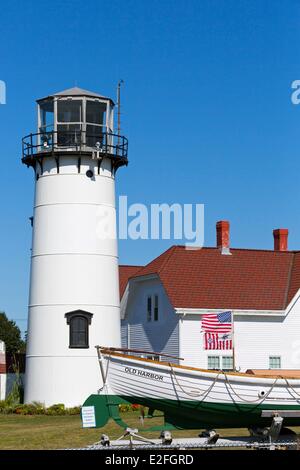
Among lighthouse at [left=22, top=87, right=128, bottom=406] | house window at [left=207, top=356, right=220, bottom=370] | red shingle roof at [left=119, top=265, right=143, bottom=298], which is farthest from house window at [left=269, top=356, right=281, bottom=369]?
red shingle roof at [left=119, top=265, right=143, bottom=298]

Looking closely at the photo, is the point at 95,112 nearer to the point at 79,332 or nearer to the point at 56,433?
the point at 79,332

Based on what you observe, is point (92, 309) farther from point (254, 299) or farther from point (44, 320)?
point (254, 299)

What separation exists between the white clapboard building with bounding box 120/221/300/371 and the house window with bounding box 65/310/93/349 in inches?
196

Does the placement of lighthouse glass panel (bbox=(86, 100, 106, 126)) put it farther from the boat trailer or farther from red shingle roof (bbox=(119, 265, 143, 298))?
the boat trailer

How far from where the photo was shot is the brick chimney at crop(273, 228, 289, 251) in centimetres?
4750

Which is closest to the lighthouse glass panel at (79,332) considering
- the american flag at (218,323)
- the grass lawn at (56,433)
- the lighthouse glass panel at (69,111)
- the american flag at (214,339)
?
the grass lawn at (56,433)

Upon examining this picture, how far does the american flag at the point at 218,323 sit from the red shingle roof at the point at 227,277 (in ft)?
26.7

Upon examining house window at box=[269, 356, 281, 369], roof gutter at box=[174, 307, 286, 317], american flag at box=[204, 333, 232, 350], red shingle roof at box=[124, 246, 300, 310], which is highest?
red shingle roof at box=[124, 246, 300, 310]

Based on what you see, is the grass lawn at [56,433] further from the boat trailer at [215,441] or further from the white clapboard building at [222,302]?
the white clapboard building at [222,302]

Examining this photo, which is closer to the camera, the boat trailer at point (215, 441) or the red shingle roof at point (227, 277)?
the boat trailer at point (215, 441)

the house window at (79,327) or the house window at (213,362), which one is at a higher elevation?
the house window at (79,327)

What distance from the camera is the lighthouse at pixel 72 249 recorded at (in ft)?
118

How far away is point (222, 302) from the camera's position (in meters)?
41.0
